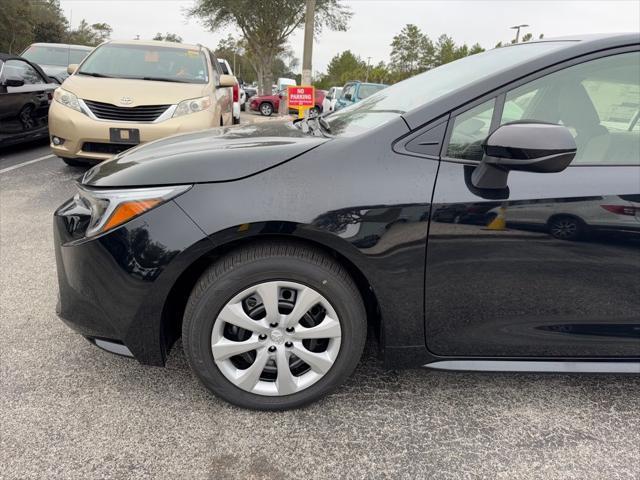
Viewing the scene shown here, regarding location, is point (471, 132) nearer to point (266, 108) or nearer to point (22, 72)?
point (22, 72)

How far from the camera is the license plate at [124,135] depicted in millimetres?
4770

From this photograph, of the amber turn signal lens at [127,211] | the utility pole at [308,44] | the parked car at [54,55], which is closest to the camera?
the amber turn signal lens at [127,211]

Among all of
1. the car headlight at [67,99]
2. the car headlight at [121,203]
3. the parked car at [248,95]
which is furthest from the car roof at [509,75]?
the parked car at [248,95]

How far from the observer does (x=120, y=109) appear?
4.80 m

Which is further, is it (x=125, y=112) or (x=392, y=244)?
(x=125, y=112)

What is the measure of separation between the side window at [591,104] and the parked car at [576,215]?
174mm

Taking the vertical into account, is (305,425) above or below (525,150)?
below

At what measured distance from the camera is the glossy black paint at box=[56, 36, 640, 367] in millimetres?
1723

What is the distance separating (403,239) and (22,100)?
6179 mm

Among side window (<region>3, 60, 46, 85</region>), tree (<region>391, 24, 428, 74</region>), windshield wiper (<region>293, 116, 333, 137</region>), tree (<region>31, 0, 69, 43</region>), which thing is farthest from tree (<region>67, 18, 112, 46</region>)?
windshield wiper (<region>293, 116, 333, 137</region>)

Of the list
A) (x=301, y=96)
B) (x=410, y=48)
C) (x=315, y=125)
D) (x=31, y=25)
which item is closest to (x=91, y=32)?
(x=31, y=25)

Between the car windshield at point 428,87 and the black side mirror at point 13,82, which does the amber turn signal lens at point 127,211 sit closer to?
the car windshield at point 428,87

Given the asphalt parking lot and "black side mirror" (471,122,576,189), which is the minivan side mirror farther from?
"black side mirror" (471,122,576,189)

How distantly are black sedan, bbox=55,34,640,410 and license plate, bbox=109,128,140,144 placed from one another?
305 centimetres
